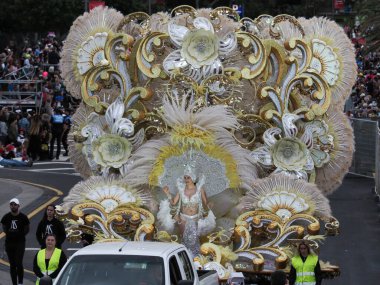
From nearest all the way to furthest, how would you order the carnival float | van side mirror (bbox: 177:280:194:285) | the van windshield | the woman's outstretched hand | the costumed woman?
van side mirror (bbox: 177:280:194:285) < the van windshield < the costumed woman < the carnival float < the woman's outstretched hand

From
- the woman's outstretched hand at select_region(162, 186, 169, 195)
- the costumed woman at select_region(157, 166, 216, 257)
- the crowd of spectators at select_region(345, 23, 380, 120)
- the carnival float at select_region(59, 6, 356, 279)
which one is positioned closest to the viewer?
the costumed woman at select_region(157, 166, 216, 257)

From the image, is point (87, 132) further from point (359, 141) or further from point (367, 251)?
point (359, 141)

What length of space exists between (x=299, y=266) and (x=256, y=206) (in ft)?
6.67

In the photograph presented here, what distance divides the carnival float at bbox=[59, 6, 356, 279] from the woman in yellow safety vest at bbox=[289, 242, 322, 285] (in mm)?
1060

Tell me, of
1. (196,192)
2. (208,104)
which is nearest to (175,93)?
(208,104)

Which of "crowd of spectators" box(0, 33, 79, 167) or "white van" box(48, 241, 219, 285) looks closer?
"white van" box(48, 241, 219, 285)

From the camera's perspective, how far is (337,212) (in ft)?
98.0

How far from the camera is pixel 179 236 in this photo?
1861cm

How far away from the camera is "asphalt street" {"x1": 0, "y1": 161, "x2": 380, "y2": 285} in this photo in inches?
881

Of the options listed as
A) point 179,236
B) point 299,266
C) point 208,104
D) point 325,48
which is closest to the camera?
point 299,266

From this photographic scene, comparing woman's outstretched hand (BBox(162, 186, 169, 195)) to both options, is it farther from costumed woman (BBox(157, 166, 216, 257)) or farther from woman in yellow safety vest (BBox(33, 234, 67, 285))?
woman in yellow safety vest (BBox(33, 234, 67, 285))

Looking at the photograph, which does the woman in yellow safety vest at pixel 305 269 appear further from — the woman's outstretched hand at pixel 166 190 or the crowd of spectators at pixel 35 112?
the crowd of spectators at pixel 35 112

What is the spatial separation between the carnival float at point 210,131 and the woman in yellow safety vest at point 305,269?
1.06 meters

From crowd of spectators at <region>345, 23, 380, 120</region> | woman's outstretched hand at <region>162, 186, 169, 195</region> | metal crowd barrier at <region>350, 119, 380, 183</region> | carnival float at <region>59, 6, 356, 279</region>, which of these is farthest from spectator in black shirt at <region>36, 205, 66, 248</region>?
crowd of spectators at <region>345, 23, 380, 120</region>
